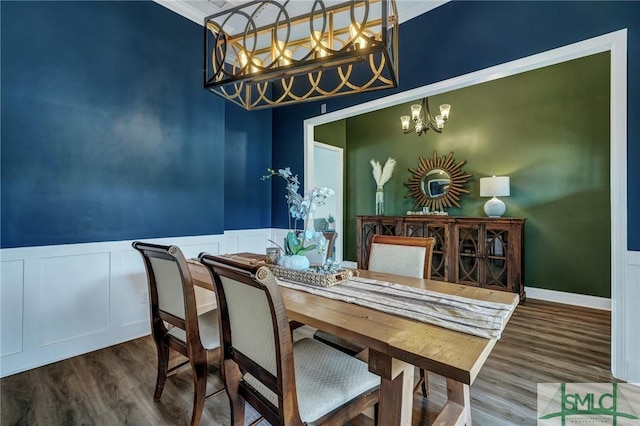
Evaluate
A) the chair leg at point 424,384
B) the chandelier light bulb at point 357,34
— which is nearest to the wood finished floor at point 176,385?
the chair leg at point 424,384

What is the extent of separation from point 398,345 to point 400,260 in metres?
1.15

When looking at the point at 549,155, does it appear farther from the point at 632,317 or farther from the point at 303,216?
the point at 303,216

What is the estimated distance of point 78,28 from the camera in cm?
242

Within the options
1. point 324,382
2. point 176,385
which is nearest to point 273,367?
point 324,382

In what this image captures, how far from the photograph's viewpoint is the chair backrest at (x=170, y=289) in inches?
56.3

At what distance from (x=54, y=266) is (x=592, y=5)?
4369 mm

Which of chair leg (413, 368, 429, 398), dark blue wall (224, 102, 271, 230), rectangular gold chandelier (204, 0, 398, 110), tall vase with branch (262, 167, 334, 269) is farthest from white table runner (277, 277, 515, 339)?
dark blue wall (224, 102, 271, 230)

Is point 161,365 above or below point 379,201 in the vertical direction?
below

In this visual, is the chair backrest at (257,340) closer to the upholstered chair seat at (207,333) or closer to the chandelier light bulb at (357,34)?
the upholstered chair seat at (207,333)

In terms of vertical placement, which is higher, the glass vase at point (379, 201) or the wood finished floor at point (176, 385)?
the glass vase at point (379, 201)

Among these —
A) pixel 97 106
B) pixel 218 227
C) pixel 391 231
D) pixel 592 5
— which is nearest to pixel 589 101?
pixel 592 5

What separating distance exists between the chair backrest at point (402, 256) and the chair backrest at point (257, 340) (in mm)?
1177

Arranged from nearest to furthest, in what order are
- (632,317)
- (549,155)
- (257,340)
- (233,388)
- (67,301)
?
(257,340), (233,388), (632,317), (67,301), (549,155)

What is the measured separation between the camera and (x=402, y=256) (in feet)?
6.69
